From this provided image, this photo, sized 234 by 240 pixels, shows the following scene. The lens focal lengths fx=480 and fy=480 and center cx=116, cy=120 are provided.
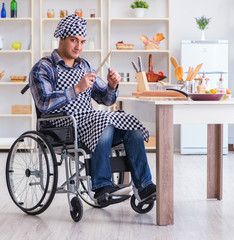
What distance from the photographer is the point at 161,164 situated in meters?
2.32

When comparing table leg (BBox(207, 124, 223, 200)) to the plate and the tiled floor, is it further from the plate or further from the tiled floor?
the plate

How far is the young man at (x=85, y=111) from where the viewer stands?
2379mm

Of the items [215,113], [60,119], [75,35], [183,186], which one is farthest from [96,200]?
[183,186]

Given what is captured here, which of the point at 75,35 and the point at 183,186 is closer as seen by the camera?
the point at 75,35

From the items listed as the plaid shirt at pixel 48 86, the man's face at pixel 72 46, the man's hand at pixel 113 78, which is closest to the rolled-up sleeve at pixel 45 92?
the plaid shirt at pixel 48 86

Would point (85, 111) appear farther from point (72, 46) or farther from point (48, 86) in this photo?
point (72, 46)

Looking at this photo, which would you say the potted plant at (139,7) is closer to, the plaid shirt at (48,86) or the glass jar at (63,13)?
the glass jar at (63,13)

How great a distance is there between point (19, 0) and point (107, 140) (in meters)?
4.13

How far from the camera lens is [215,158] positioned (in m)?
2.99

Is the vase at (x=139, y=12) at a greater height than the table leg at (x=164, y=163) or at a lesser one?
greater

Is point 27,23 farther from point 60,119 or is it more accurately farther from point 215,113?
point 215,113

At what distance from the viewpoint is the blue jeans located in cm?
237

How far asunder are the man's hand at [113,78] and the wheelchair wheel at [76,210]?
2.25 feet

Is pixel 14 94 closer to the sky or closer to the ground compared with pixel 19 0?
closer to the ground
